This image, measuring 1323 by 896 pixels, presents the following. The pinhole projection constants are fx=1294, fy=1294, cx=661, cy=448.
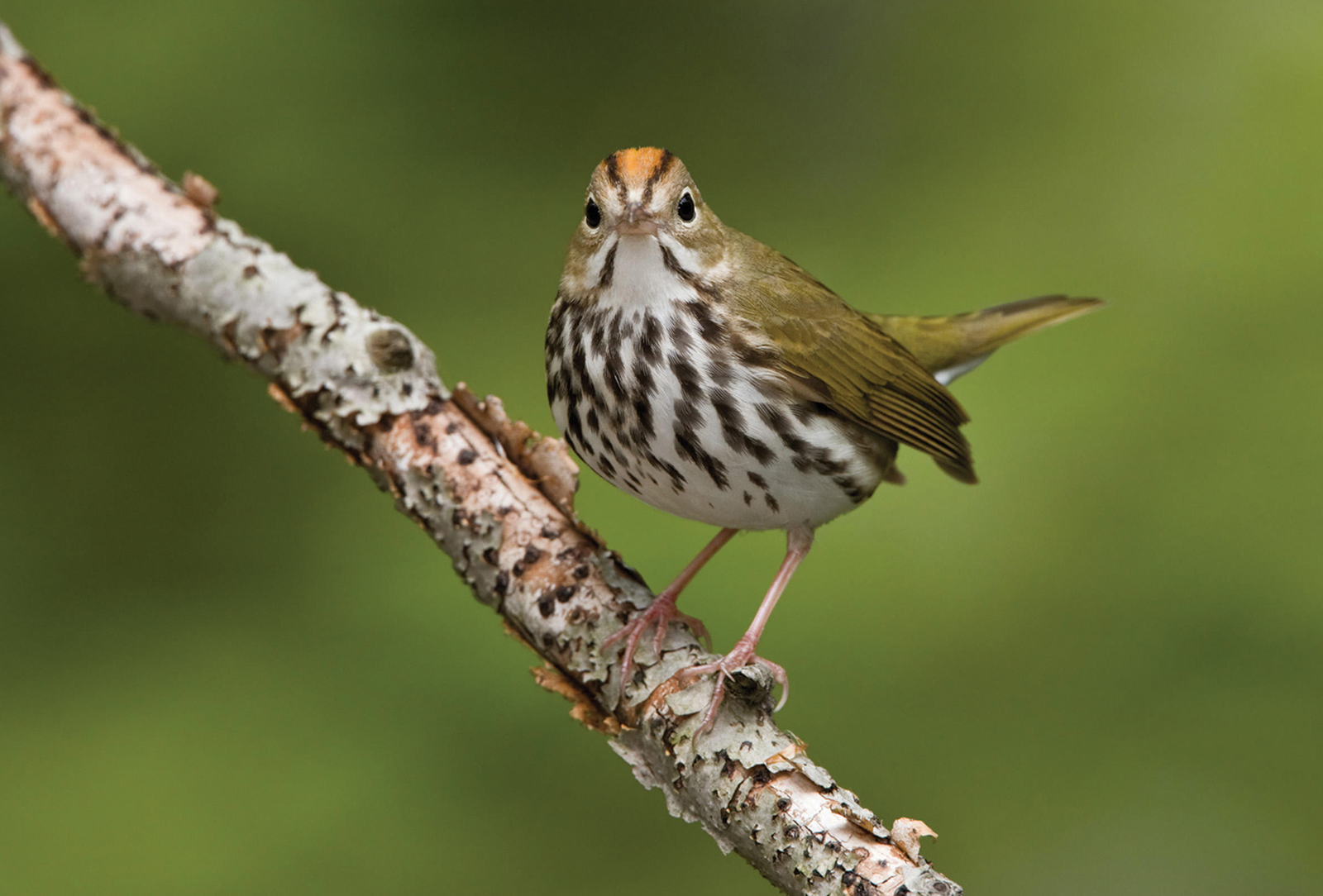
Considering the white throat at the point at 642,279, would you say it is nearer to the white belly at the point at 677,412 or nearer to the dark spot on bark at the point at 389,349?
the white belly at the point at 677,412

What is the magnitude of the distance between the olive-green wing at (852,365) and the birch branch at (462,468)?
0.50 meters

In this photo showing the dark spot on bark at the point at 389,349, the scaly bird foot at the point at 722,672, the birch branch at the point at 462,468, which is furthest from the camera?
the dark spot on bark at the point at 389,349

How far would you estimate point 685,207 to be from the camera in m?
2.22

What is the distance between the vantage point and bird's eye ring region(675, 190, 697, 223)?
219 centimetres

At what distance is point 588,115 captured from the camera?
159 inches

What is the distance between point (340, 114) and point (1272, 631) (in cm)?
305

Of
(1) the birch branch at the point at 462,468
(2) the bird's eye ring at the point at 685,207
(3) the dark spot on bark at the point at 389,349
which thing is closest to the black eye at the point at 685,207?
(2) the bird's eye ring at the point at 685,207

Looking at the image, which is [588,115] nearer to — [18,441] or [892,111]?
[892,111]

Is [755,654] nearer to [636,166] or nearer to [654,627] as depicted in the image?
[654,627]

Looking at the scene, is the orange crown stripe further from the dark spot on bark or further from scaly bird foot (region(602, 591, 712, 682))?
scaly bird foot (region(602, 591, 712, 682))

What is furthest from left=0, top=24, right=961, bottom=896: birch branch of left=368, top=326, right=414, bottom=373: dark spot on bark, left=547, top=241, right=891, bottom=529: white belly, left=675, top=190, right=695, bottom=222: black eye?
left=675, top=190, right=695, bottom=222: black eye

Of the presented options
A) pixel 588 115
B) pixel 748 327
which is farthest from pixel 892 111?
pixel 748 327

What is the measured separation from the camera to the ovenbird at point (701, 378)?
2.17m

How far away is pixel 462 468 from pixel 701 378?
1.83 feet
